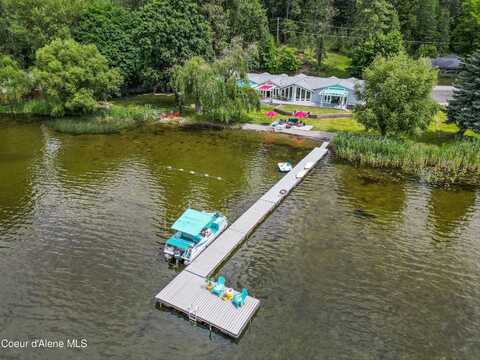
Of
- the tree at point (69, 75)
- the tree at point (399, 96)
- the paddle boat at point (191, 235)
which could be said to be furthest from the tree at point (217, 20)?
the paddle boat at point (191, 235)

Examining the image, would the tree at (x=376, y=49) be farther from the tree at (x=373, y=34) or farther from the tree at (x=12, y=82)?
the tree at (x=12, y=82)

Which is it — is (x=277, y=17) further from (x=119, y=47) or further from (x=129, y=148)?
(x=129, y=148)

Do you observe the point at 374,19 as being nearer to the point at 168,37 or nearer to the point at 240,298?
the point at 168,37

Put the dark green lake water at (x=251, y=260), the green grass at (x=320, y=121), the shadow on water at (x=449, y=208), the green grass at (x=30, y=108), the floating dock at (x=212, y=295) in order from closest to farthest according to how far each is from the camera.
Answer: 1. the dark green lake water at (x=251, y=260)
2. the floating dock at (x=212, y=295)
3. the shadow on water at (x=449, y=208)
4. the green grass at (x=320, y=121)
5. the green grass at (x=30, y=108)

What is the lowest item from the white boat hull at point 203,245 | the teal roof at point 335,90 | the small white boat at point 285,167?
the white boat hull at point 203,245

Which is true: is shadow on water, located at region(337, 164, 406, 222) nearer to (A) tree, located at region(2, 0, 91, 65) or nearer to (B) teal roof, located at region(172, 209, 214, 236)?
(B) teal roof, located at region(172, 209, 214, 236)

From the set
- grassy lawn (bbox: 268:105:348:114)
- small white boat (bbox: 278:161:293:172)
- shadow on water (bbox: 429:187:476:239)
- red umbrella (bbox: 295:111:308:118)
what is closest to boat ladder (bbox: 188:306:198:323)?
shadow on water (bbox: 429:187:476:239)

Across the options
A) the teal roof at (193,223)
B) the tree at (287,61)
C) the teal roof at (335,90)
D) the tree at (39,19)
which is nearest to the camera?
the teal roof at (193,223)
